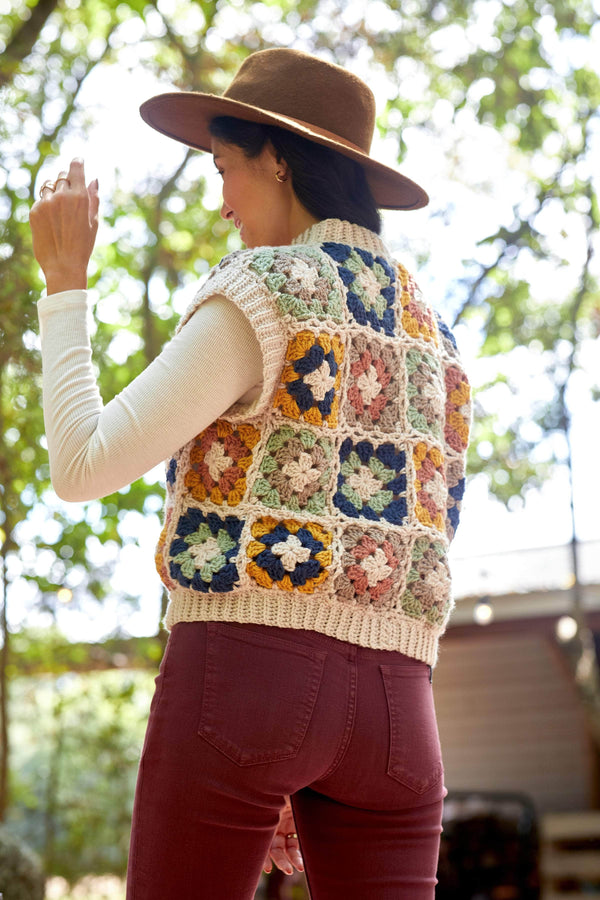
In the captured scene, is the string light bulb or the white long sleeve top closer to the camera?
the white long sleeve top

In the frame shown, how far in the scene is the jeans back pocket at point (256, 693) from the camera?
1113mm

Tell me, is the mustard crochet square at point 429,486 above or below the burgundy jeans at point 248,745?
above

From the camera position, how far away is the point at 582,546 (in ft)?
24.5

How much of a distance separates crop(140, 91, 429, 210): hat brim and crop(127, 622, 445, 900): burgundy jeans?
67 cm

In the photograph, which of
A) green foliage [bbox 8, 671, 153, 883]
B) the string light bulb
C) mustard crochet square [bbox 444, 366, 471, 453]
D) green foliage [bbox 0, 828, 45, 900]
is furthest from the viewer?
green foliage [bbox 8, 671, 153, 883]

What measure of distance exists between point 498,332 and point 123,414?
478 centimetres

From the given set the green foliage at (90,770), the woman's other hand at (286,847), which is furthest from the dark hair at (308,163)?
the green foliage at (90,770)

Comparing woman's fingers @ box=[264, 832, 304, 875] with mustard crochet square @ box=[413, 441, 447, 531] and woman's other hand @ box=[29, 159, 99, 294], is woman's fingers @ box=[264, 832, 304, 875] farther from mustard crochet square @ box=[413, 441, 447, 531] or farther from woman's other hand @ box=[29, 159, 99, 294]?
woman's other hand @ box=[29, 159, 99, 294]

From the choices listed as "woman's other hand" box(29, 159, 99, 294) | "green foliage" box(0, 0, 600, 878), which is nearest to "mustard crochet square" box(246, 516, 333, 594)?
"woman's other hand" box(29, 159, 99, 294)

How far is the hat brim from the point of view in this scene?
1344 mm

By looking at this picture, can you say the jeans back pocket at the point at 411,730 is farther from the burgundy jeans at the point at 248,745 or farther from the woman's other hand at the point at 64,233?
the woman's other hand at the point at 64,233

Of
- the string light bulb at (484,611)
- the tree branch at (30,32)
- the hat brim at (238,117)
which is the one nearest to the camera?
the hat brim at (238,117)

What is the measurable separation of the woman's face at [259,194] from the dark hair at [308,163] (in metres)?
0.01

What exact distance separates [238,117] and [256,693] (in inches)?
31.4
